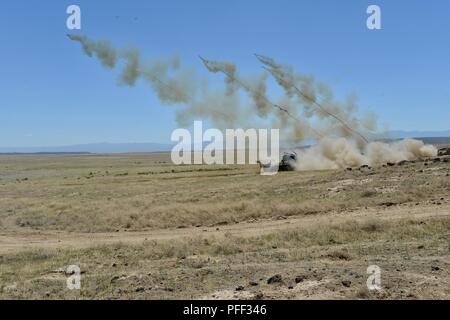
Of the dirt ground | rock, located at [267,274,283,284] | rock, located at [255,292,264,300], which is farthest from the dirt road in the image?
rock, located at [255,292,264,300]

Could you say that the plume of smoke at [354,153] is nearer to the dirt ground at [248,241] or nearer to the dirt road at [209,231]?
the dirt ground at [248,241]

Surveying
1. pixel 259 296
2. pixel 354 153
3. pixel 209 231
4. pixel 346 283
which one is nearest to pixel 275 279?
pixel 259 296

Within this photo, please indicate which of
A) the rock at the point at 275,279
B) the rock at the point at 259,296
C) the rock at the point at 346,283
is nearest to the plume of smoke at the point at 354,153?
the rock at the point at 275,279

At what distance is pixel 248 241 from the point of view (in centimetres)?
1928

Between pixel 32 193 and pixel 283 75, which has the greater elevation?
pixel 283 75

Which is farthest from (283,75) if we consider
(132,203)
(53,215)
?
(53,215)

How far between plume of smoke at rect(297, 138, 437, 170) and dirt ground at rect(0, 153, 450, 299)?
14747mm

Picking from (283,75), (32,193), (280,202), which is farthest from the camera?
(283,75)

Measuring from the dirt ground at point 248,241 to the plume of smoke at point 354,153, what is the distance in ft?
48.4

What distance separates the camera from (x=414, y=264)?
43.6 feet

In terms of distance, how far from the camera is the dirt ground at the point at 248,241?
40.2ft

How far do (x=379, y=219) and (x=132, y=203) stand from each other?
1551 cm

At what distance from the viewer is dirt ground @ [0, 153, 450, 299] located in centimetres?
1226
